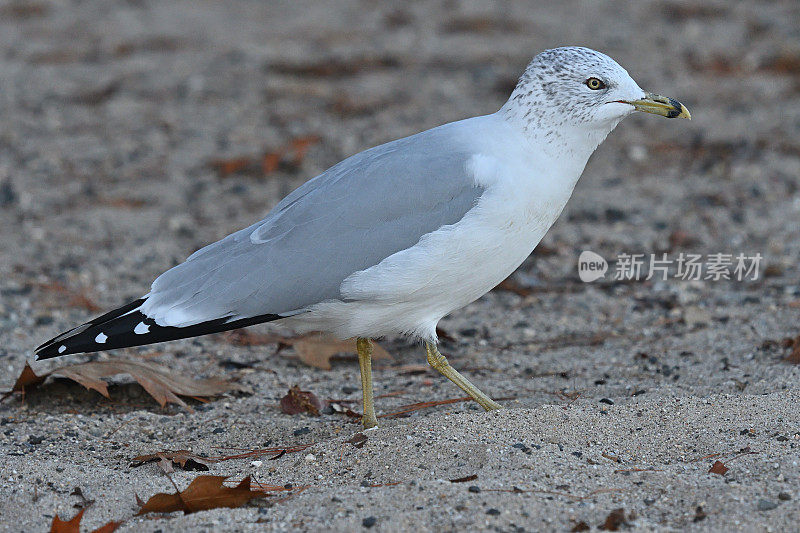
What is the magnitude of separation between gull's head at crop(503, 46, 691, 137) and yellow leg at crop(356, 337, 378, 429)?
1136 millimetres

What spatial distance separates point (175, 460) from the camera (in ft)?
12.8

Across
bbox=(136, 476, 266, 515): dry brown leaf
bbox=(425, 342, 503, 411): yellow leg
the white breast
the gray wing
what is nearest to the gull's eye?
the white breast

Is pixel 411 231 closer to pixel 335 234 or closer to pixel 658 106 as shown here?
pixel 335 234

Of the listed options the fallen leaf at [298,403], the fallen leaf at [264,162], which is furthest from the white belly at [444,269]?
the fallen leaf at [264,162]

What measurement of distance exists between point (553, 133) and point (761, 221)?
3.61 meters

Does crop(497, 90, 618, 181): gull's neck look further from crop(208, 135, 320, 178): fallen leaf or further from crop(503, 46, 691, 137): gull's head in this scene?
crop(208, 135, 320, 178): fallen leaf

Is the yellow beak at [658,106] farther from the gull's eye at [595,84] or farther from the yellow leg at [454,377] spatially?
the yellow leg at [454,377]

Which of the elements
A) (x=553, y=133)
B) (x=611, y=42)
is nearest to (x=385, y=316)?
(x=553, y=133)

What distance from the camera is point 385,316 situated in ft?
13.4

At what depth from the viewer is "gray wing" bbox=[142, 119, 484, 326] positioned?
157 inches

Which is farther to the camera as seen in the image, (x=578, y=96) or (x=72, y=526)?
(x=578, y=96)

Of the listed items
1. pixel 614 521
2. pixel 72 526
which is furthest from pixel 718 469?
pixel 72 526

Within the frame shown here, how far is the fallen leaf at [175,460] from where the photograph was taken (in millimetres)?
3854

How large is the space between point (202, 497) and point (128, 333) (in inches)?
36.1
